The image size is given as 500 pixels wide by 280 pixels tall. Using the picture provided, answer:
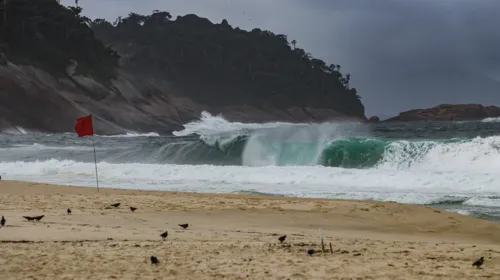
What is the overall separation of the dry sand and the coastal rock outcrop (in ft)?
320

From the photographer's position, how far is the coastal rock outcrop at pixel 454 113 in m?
104

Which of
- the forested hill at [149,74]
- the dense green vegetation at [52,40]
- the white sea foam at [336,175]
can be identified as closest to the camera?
the white sea foam at [336,175]

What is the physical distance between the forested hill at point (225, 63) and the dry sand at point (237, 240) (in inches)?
4088

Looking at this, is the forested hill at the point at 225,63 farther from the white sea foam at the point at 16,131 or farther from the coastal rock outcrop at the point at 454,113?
the white sea foam at the point at 16,131

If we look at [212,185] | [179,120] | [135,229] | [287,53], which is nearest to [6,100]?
[179,120]

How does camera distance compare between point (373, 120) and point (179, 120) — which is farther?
point (373, 120)

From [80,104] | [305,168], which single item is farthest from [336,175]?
[80,104]

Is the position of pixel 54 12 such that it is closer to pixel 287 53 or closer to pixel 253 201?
pixel 253 201

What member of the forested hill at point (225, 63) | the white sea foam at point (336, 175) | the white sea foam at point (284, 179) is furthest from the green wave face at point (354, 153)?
the forested hill at point (225, 63)

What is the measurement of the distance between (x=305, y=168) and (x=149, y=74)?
96.6 m

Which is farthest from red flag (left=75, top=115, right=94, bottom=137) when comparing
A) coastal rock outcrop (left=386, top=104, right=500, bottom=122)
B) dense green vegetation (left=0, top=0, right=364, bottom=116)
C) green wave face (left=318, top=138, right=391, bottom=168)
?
coastal rock outcrop (left=386, top=104, right=500, bottom=122)

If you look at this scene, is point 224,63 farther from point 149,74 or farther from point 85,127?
point 85,127

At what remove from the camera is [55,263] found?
5.45 m

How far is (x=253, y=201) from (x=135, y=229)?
4853 millimetres
